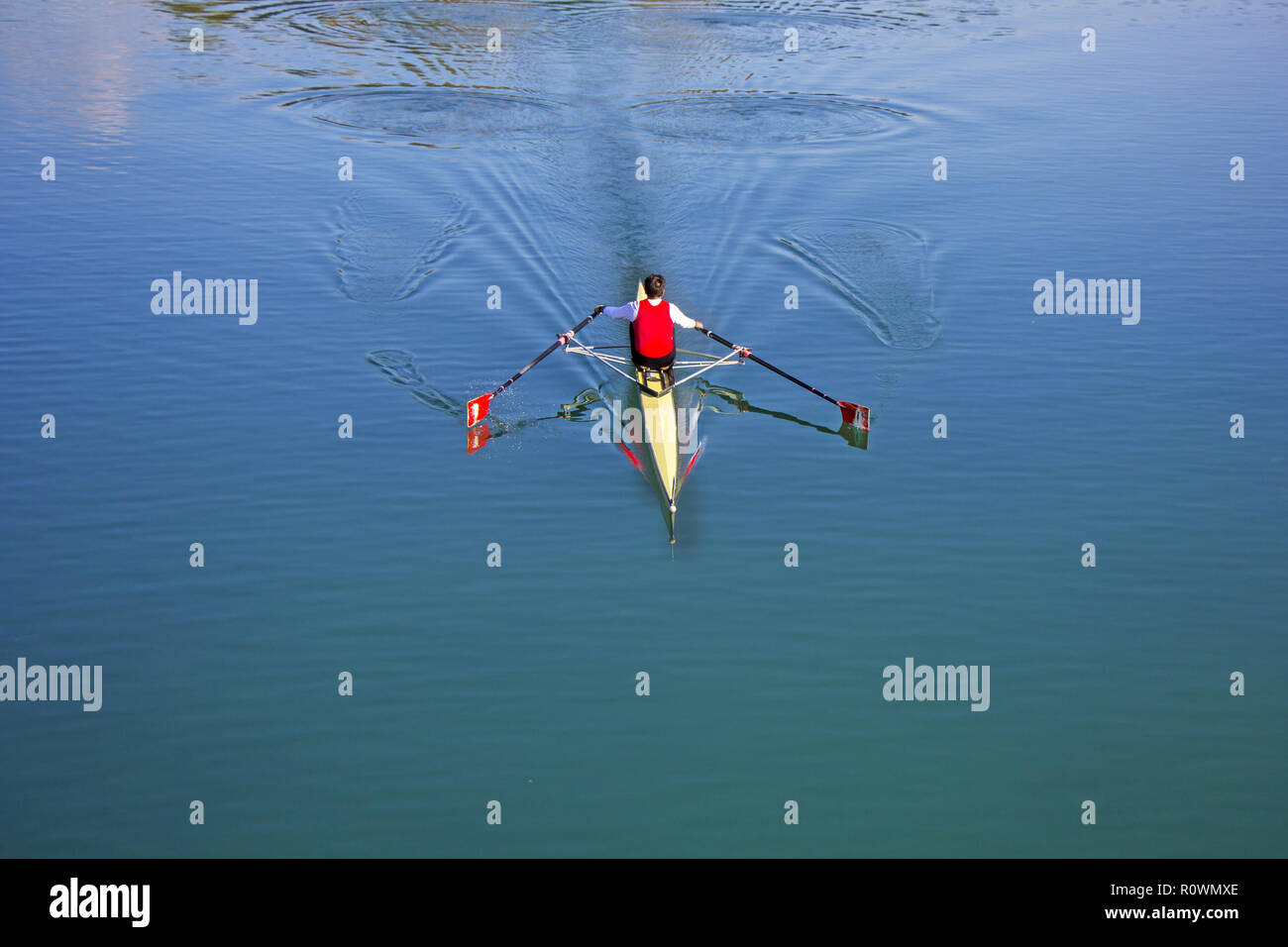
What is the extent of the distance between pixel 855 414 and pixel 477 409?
5237 millimetres

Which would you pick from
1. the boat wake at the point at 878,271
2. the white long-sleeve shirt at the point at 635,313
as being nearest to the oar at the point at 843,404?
the white long-sleeve shirt at the point at 635,313

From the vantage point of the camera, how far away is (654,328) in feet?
56.8

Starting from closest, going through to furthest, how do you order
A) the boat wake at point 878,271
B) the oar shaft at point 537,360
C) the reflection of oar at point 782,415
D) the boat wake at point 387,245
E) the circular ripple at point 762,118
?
the reflection of oar at point 782,415, the oar shaft at point 537,360, the boat wake at point 878,271, the boat wake at point 387,245, the circular ripple at point 762,118

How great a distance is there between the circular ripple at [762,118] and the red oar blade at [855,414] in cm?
1330

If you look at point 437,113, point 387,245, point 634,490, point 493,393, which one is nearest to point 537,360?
point 493,393

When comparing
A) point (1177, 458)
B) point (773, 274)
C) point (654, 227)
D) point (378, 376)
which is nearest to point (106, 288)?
point (378, 376)

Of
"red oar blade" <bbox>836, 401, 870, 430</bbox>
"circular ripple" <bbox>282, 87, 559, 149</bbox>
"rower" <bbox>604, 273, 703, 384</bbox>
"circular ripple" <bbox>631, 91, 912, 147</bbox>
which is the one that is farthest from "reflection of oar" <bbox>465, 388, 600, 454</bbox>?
"circular ripple" <bbox>631, 91, 912, 147</bbox>

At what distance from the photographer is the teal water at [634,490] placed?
1128 cm

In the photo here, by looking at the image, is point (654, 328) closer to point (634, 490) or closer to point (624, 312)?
point (624, 312)

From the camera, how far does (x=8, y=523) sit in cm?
1491

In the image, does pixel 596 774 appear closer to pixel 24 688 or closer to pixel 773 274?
pixel 24 688

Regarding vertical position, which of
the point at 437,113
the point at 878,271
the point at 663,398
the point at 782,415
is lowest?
the point at 782,415

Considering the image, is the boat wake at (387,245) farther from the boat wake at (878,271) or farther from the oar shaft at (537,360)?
the boat wake at (878,271)
